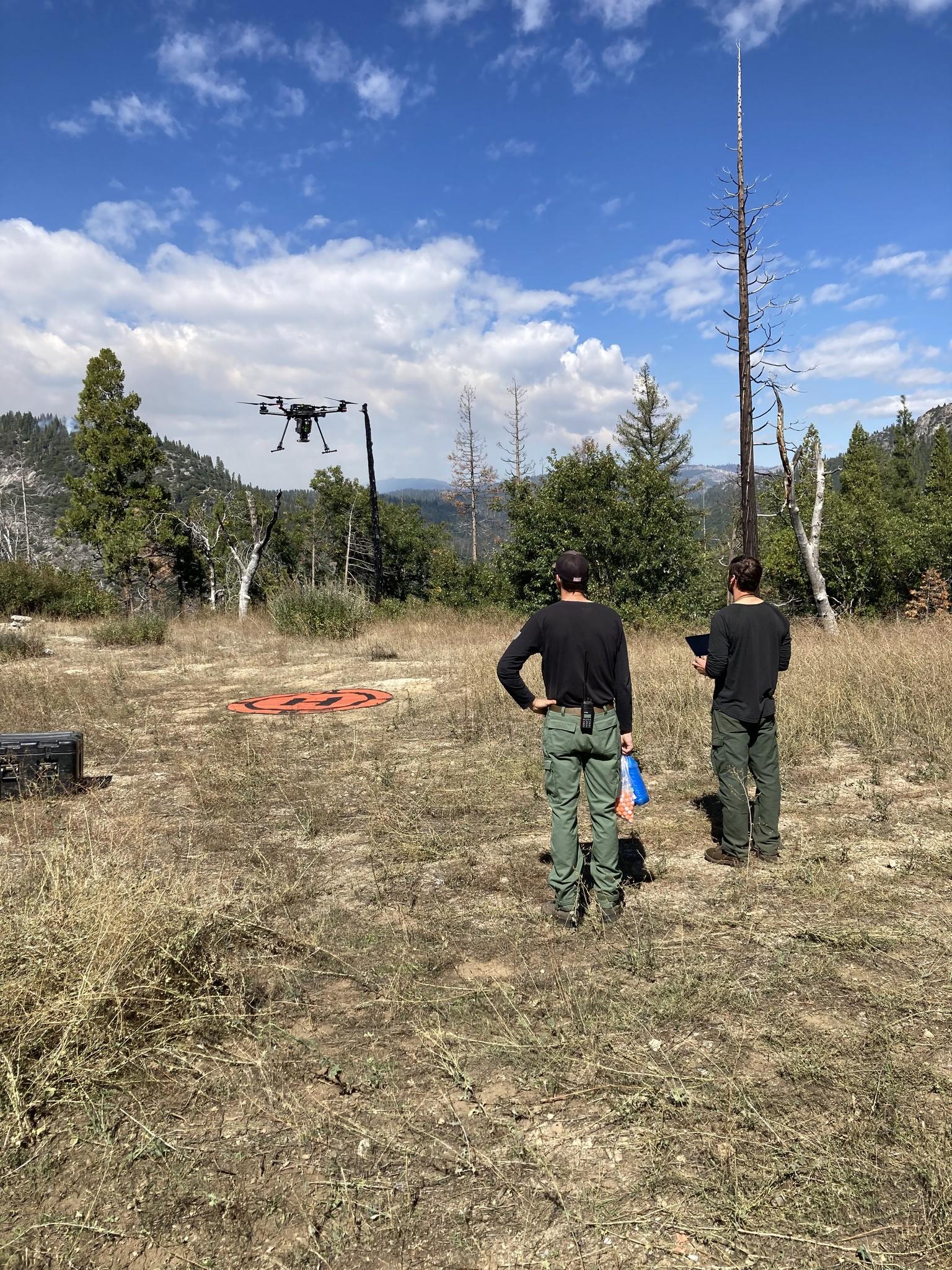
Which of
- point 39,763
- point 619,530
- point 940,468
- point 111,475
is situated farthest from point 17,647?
point 940,468

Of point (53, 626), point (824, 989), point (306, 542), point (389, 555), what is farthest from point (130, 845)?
point (306, 542)

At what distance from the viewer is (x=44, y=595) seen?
76.4 ft

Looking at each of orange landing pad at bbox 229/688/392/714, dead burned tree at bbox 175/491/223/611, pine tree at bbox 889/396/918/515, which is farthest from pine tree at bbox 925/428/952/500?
orange landing pad at bbox 229/688/392/714

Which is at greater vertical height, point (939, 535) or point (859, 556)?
point (939, 535)

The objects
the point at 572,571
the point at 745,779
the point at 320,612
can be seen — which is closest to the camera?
the point at 572,571

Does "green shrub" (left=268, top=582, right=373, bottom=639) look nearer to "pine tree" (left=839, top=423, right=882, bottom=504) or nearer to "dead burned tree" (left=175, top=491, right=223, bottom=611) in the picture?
"dead burned tree" (left=175, top=491, right=223, bottom=611)

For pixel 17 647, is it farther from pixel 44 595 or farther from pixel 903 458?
pixel 903 458

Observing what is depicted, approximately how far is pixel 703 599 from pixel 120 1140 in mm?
16920

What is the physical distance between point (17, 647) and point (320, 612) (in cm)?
645

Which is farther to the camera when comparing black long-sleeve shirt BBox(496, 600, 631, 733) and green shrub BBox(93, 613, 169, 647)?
green shrub BBox(93, 613, 169, 647)

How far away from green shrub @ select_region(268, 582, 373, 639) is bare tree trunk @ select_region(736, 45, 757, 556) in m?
9.31

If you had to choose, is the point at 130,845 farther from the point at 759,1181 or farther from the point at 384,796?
the point at 759,1181

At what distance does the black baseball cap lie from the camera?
157 inches

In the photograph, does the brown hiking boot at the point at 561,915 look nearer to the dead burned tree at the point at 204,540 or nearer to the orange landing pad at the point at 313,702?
the orange landing pad at the point at 313,702
